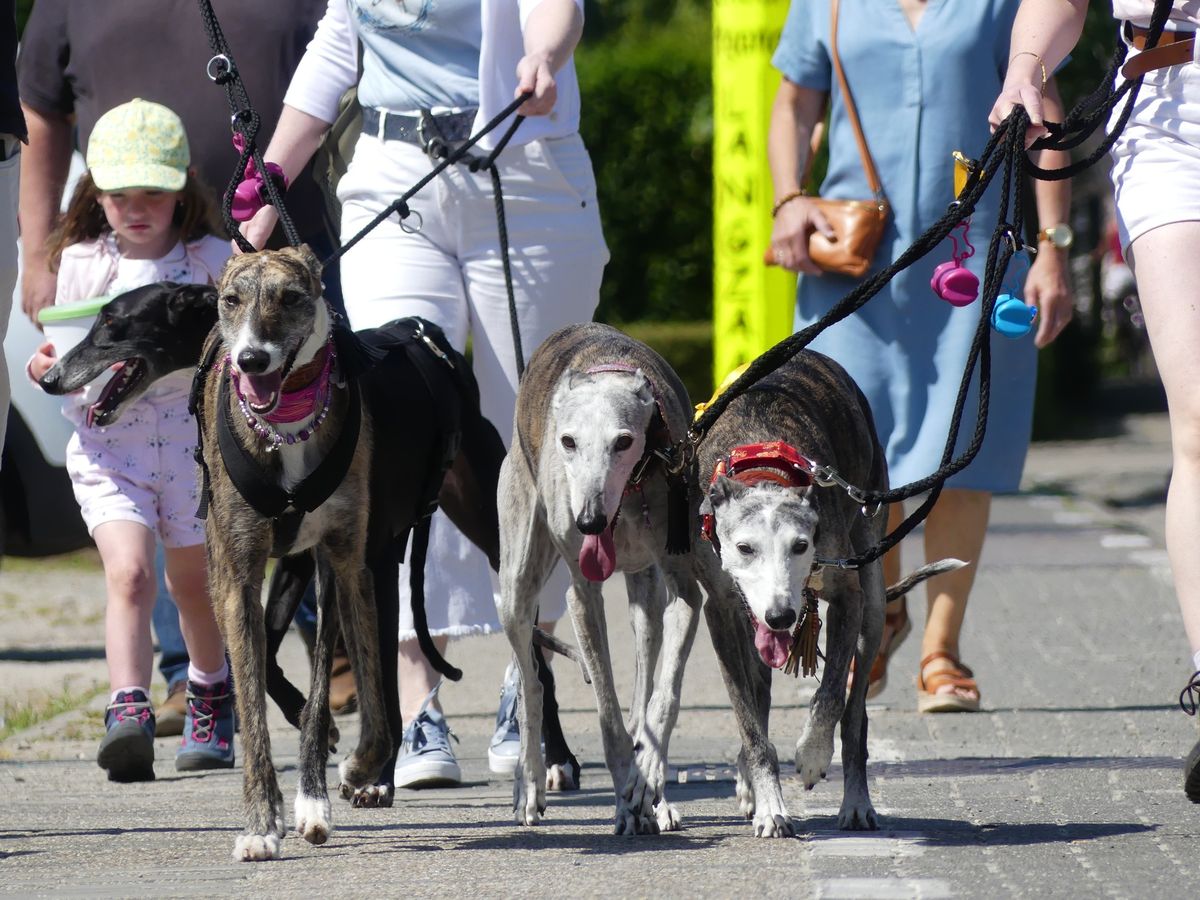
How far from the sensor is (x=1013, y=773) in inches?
221

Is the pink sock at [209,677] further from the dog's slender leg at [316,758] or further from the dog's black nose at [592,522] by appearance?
the dog's black nose at [592,522]

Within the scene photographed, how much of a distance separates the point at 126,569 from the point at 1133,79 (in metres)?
3.26

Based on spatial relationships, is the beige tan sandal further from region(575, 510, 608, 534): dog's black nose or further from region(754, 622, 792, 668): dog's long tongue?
region(575, 510, 608, 534): dog's black nose

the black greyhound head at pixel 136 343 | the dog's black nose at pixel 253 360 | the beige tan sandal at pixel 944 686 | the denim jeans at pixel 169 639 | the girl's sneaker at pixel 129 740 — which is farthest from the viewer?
the denim jeans at pixel 169 639

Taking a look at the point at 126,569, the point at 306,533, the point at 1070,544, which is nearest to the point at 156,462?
the point at 126,569

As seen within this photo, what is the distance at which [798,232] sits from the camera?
6645 millimetres

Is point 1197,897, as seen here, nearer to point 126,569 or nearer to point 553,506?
point 553,506

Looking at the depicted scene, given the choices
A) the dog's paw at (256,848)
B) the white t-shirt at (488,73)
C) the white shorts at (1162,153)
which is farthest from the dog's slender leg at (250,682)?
the white shorts at (1162,153)

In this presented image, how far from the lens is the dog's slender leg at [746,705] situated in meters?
4.59

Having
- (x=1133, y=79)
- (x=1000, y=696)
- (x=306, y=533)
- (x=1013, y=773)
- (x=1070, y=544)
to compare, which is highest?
(x=1133, y=79)

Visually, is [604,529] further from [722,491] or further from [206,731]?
[206,731]

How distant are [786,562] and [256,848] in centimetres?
134

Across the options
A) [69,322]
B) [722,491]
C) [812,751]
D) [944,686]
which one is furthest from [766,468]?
[944,686]

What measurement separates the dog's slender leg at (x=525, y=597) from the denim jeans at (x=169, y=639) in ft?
8.41
